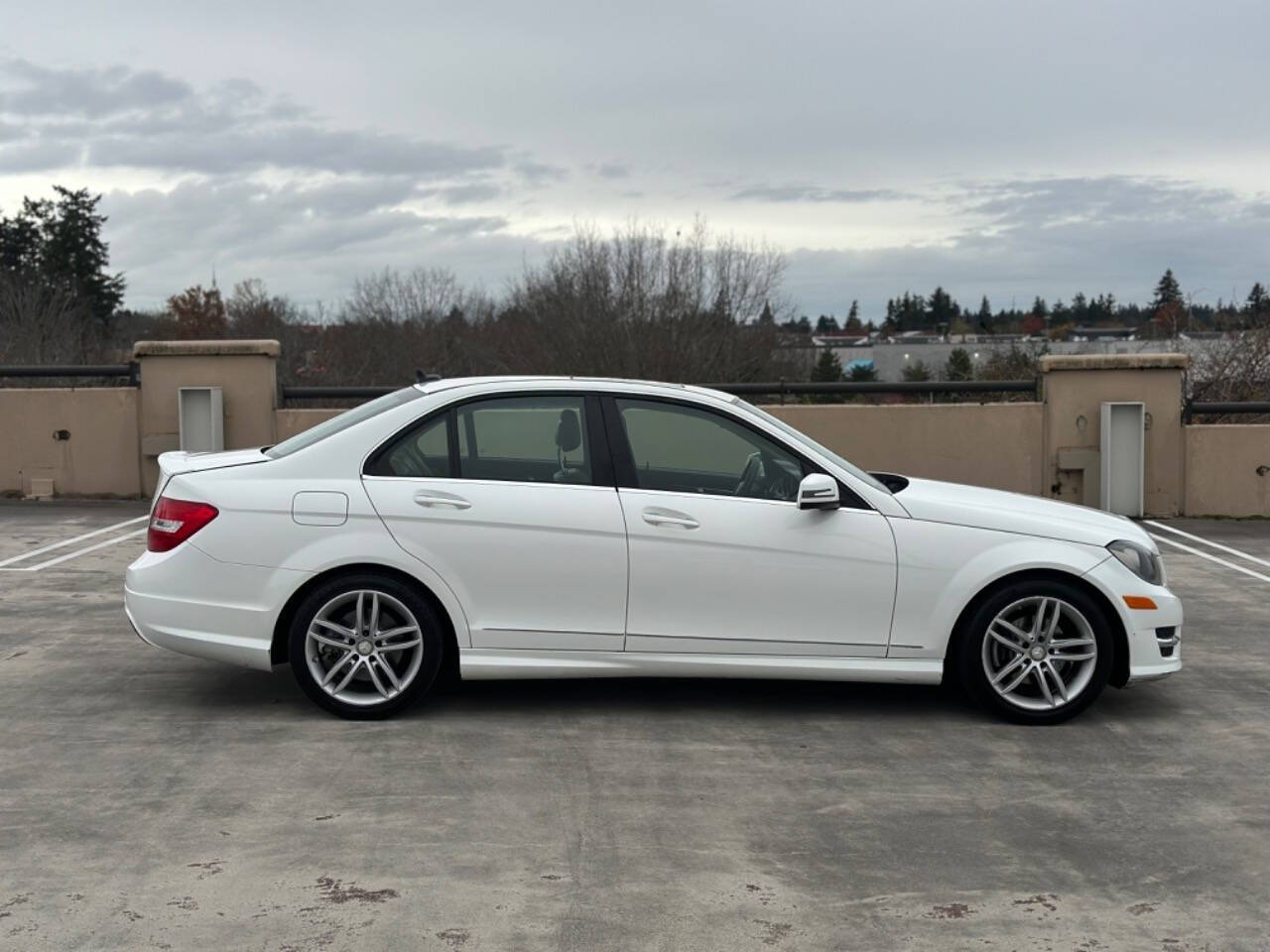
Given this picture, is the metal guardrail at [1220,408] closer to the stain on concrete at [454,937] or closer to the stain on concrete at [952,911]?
the stain on concrete at [952,911]

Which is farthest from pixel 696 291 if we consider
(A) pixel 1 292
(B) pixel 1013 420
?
(A) pixel 1 292

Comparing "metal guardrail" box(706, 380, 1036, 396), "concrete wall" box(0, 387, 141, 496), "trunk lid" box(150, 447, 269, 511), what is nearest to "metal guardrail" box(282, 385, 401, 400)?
"concrete wall" box(0, 387, 141, 496)

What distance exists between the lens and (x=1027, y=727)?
6332 mm

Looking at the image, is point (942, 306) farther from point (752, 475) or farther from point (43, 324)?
point (752, 475)

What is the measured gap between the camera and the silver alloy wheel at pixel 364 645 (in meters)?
6.16

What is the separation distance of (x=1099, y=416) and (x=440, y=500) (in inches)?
366

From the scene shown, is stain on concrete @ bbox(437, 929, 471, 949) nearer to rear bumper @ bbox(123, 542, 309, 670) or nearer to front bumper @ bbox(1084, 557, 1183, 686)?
rear bumper @ bbox(123, 542, 309, 670)

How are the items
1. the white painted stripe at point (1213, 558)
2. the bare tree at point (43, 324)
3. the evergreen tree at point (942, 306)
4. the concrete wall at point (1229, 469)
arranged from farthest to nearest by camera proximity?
the evergreen tree at point (942, 306), the bare tree at point (43, 324), the concrete wall at point (1229, 469), the white painted stripe at point (1213, 558)

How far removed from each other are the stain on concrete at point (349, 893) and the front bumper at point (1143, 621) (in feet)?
11.5

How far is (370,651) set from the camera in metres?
6.20

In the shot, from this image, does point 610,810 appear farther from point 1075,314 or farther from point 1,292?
point 1075,314

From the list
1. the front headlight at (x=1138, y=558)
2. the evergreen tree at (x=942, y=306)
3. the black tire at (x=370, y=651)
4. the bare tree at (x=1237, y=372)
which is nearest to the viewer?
the black tire at (x=370, y=651)

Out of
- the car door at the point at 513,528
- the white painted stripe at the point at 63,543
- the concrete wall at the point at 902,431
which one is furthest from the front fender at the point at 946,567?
the concrete wall at the point at 902,431

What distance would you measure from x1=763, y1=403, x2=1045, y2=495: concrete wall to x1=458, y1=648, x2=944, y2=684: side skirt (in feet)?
25.3
